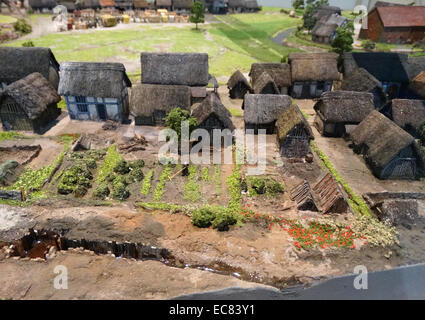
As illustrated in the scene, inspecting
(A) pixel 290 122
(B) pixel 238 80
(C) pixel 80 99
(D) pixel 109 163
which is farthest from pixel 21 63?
(A) pixel 290 122

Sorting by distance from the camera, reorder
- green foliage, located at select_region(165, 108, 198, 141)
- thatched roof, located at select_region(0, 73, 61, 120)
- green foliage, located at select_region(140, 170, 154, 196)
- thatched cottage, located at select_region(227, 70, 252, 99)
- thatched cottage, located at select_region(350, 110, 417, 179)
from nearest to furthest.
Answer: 1. green foliage, located at select_region(140, 170, 154, 196)
2. thatched cottage, located at select_region(350, 110, 417, 179)
3. green foliage, located at select_region(165, 108, 198, 141)
4. thatched roof, located at select_region(0, 73, 61, 120)
5. thatched cottage, located at select_region(227, 70, 252, 99)

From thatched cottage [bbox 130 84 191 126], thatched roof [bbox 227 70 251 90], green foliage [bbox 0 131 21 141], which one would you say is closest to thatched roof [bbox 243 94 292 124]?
thatched cottage [bbox 130 84 191 126]

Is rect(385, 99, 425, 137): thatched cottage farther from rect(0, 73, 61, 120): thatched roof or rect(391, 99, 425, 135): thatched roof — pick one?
rect(0, 73, 61, 120): thatched roof

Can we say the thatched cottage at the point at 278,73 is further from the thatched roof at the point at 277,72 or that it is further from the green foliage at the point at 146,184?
the green foliage at the point at 146,184

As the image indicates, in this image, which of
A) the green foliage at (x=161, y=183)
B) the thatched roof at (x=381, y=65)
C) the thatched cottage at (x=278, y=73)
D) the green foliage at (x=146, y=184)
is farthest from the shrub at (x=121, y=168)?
the thatched roof at (x=381, y=65)

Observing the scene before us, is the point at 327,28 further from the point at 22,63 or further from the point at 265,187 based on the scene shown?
the point at 22,63

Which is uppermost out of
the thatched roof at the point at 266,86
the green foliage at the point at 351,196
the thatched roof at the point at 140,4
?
the thatched roof at the point at 140,4
